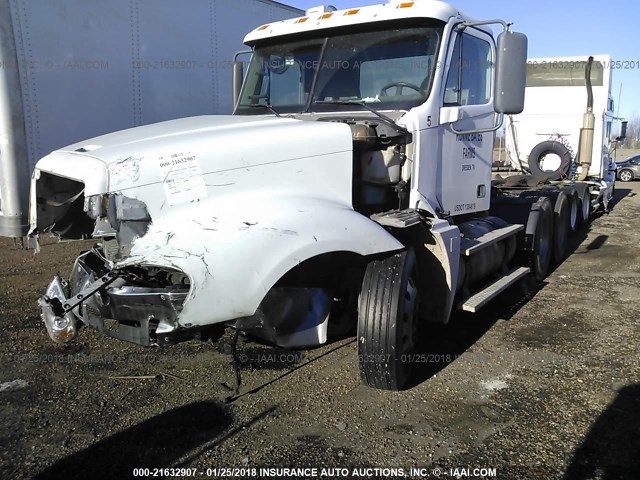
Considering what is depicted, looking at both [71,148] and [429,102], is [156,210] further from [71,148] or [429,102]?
[429,102]

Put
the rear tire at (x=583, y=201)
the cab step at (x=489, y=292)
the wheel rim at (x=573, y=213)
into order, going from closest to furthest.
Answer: the cab step at (x=489, y=292)
the wheel rim at (x=573, y=213)
the rear tire at (x=583, y=201)

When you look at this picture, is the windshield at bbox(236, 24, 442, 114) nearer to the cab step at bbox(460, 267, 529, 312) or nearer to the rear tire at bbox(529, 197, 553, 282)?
the cab step at bbox(460, 267, 529, 312)

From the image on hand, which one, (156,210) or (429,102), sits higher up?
(429,102)

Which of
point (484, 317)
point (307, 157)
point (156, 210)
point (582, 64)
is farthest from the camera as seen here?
point (582, 64)

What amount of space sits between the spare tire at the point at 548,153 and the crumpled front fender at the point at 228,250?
8.16m

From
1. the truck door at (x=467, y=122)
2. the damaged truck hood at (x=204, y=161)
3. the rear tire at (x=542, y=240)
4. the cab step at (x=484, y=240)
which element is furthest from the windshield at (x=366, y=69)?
the rear tire at (x=542, y=240)

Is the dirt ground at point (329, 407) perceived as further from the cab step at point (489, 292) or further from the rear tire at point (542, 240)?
the rear tire at point (542, 240)

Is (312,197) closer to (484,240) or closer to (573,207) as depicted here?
(484,240)

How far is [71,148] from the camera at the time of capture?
12.0ft

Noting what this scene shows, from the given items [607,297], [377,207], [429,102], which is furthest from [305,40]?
[607,297]

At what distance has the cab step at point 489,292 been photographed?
449cm

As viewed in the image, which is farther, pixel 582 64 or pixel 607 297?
pixel 582 64

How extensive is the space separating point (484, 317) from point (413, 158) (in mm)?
2284

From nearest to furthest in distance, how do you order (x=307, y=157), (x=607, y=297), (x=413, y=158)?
(x=307, y=157)
(x=413, y=158)
(x=607, y=297)
